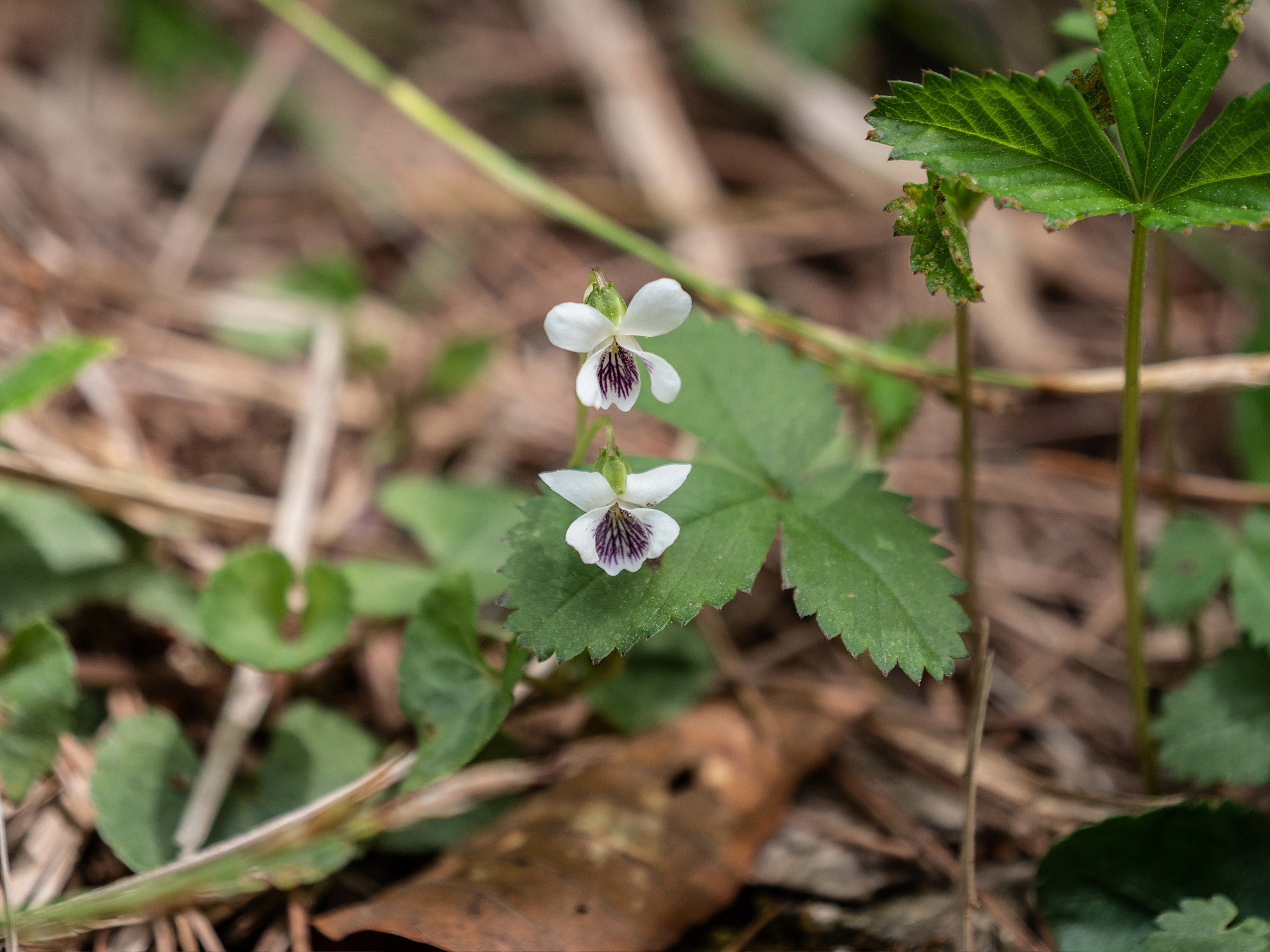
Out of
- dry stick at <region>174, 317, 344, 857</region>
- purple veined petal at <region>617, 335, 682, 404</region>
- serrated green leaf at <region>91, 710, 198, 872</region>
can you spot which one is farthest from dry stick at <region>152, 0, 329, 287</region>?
purple veined petal at <region>617, 335, 682, 404</region>

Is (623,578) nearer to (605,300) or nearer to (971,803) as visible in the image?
(605,300)

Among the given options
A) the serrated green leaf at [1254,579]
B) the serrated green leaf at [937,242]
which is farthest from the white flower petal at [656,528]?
the serrated green leaf at [1254,579]

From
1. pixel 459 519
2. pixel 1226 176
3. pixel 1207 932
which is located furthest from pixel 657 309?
pixel 1207 932

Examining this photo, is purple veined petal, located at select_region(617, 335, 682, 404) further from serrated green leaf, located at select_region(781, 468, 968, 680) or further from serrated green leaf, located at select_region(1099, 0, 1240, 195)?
serrated green leaf, located at select_region(1099, 0, 1240, 195)

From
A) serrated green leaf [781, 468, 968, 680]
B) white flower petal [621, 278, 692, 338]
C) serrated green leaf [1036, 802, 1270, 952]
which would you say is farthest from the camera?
serrated green leaf [1036, 802, 1270, 952]

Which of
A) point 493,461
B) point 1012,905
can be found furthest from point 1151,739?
point 493,461
